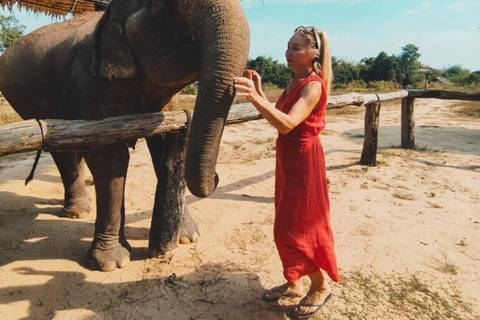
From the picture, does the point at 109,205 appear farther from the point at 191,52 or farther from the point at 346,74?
the point at 346,74

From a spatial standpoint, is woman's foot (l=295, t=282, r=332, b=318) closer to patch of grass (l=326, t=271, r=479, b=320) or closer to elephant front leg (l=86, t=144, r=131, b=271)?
patch of grass (l=326, t=271, r=479, b=320)

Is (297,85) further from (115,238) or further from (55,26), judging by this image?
(55,26)

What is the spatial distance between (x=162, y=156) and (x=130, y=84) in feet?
2.56

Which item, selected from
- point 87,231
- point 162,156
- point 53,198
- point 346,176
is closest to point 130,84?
point 162,156

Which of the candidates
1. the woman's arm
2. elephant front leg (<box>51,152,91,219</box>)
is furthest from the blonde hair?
elephant front leg (<box>51,152,91,219</box>)

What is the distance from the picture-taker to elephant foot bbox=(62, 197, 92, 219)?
4305 mm

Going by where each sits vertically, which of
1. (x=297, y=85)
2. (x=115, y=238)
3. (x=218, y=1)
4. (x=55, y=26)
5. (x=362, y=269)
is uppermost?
(x=55, y=26)

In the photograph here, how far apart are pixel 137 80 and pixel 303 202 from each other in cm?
148

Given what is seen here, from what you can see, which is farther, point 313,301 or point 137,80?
point 137,80

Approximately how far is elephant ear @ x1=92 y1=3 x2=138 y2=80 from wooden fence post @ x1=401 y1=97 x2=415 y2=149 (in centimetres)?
620

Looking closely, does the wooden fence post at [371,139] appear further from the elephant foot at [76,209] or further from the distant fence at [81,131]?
the elephant foot at [76,209]

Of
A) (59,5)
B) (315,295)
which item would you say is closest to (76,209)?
(315,295)

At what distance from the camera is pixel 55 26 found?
380 cm

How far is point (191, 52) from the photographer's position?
238cm
